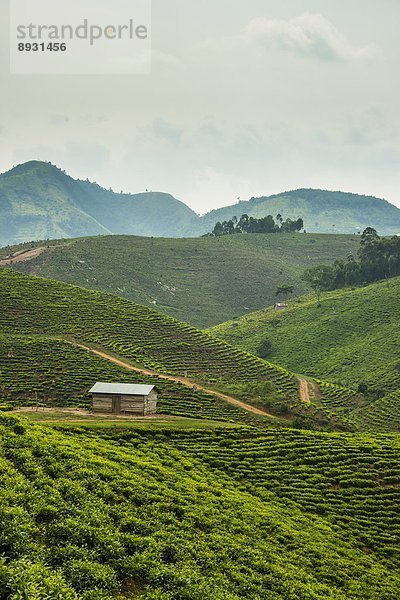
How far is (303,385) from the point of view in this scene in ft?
228

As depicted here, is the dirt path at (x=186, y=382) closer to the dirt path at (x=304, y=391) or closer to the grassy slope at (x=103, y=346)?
the grassy slope at (x=103, y=346)

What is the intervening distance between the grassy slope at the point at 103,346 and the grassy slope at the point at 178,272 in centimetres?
6414

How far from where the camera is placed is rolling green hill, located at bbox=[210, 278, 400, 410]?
284 ft

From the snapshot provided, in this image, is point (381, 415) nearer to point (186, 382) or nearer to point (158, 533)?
point (186, 382)

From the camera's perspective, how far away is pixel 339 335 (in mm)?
103625

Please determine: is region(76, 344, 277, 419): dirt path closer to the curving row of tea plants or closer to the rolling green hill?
the curving row of tea plants

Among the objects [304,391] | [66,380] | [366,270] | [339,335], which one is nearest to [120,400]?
[66,380]

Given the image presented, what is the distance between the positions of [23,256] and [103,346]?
105 meters

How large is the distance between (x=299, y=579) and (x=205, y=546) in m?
4.81

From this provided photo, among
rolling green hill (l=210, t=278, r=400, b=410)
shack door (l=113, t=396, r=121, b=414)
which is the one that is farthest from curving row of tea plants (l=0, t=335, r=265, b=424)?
rolling green hill (l=210, t=278, r=400, b=410)

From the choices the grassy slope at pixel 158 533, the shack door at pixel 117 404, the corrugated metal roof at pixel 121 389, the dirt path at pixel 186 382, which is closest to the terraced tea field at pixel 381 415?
the dirt path at pixel 186 382

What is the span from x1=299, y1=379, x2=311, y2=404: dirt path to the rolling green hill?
11981 mm

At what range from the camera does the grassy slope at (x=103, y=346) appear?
182ft

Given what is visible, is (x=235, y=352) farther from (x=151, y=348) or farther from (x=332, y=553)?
(x=332, y=553)
